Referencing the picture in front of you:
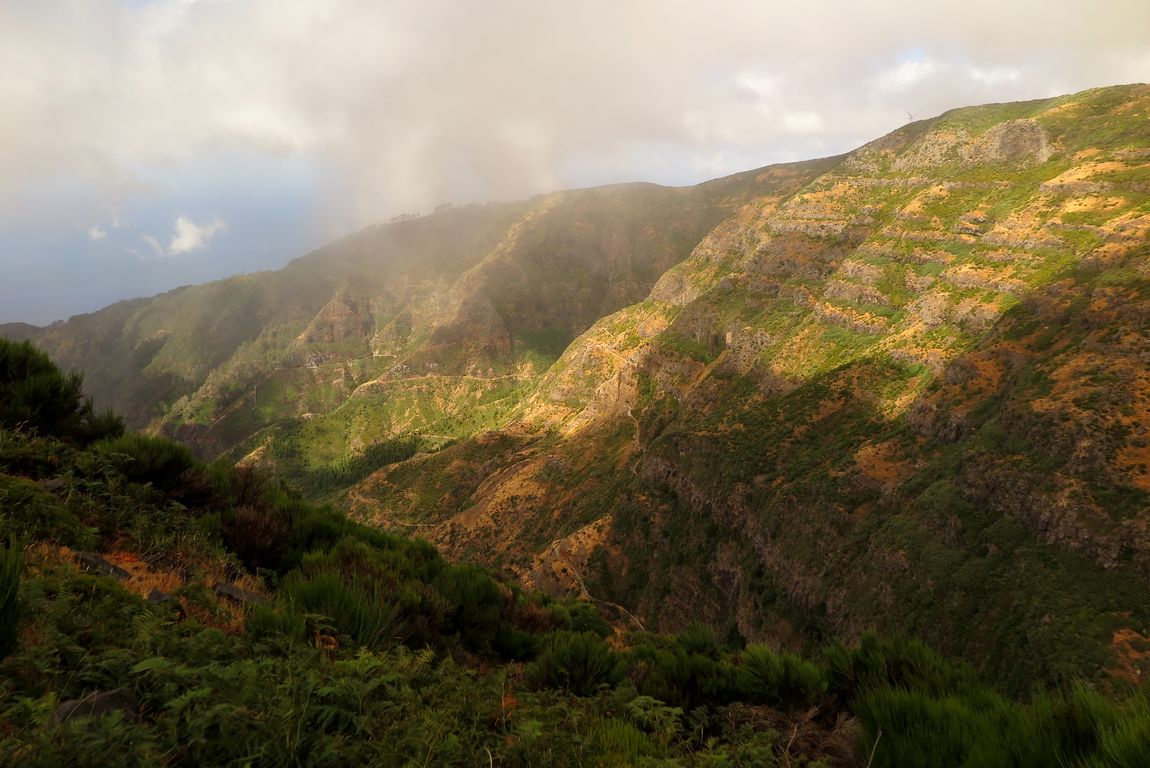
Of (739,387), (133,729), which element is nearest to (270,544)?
(133,729)

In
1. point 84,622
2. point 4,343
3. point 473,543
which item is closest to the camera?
point 84,622

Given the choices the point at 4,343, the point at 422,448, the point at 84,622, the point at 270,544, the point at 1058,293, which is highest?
the point at 4,343

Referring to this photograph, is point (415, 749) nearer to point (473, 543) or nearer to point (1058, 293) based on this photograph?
point (1058, 293)

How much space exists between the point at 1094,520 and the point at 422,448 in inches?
6444

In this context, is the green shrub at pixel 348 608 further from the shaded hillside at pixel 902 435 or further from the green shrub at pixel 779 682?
the shaded hillside at pixel 902 435

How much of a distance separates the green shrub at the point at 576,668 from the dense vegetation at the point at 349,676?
0.02 m

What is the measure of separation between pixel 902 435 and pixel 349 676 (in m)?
60.7

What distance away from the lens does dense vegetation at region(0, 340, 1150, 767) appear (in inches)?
113

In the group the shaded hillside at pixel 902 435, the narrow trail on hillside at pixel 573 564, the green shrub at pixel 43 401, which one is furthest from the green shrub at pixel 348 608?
the narrow trail on hillside at pixel 573 564

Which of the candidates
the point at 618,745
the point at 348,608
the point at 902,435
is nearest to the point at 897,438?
the point at 902,435

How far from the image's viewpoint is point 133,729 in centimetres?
248

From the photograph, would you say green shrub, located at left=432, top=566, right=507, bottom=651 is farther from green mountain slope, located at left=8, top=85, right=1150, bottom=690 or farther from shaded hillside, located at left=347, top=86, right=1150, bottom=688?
shaded hillside, located at left=347, top=86, right=1150, bottom=688

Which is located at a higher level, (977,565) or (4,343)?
(4,343)

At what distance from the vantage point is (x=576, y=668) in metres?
6.06
